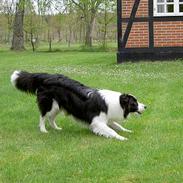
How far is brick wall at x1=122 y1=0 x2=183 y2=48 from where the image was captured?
59.1 feet

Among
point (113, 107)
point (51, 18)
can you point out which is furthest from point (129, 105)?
point (51, 18)

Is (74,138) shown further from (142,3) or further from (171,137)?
(142,3)

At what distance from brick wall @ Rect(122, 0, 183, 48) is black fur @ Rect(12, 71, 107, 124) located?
10723 millimetres

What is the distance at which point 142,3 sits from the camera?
59.0 ft

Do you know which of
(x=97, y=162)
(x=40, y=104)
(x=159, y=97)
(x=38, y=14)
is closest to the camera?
(x=97, y=162)

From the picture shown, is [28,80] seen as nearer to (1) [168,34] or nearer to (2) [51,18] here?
(1) [168,34]

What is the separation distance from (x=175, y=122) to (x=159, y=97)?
271 centimetres

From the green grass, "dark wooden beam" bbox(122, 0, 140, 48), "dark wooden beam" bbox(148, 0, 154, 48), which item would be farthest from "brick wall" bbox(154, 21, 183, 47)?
the green grass

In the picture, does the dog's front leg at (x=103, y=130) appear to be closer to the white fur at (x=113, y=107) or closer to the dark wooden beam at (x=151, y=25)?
the white fur at (x=113, y=107)

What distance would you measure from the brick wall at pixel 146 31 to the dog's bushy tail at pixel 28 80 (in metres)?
10.6

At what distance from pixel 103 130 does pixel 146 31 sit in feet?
37.8

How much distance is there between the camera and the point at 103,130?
710 cm

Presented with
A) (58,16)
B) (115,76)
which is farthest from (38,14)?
(115,76)

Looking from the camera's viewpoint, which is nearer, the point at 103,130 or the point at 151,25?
the point at 103,130
